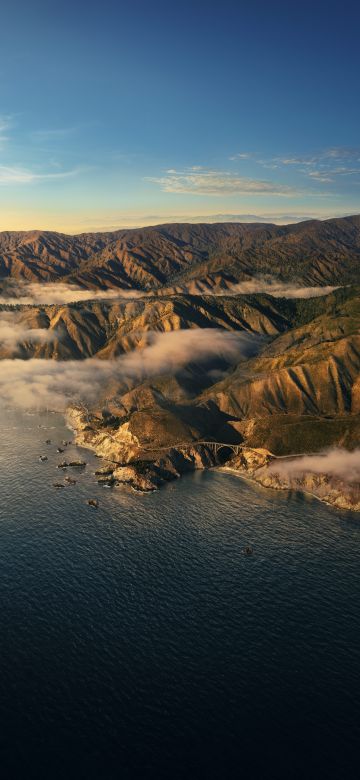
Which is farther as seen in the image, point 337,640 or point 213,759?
point 337,640

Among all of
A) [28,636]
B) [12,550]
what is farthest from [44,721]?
[12,550]

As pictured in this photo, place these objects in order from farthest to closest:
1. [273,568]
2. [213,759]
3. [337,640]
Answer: [273,568], [337,640], [213,759]

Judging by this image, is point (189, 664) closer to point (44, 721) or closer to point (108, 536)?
point (44, 721)

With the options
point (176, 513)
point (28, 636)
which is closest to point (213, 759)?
point (28, 636)

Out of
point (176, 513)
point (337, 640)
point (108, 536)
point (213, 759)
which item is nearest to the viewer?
point (213, 759)

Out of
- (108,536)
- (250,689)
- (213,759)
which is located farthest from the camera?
(108,536)

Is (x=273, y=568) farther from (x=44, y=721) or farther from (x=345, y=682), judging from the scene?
(x=44, y=721)
